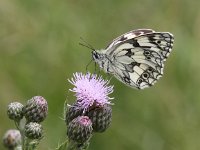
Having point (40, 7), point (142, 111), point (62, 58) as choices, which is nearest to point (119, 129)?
point (142, 111)

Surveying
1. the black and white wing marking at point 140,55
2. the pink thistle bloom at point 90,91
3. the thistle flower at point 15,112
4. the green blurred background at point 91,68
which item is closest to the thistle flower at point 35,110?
the thistle flower at point 15,112

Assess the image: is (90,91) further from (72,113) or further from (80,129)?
(80,129)

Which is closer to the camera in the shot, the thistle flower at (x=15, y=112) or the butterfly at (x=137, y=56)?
the thistle flower at (x=15, y=112)

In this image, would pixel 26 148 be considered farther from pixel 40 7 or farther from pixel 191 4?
pixel 191 4

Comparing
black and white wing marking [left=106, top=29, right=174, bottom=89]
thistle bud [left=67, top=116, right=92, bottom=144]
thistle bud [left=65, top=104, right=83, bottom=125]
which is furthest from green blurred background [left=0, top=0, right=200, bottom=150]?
thistle bud [left=67, top=116, right=92, bottom=144]

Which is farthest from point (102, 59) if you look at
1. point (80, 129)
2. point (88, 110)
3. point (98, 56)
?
point (80, 129)

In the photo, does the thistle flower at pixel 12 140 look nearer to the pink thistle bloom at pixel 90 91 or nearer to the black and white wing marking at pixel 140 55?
the pink thistle bloom at pixel 90 91

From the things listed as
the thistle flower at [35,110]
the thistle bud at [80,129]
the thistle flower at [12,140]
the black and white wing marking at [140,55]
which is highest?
the black and white wing marking at [140,55]
